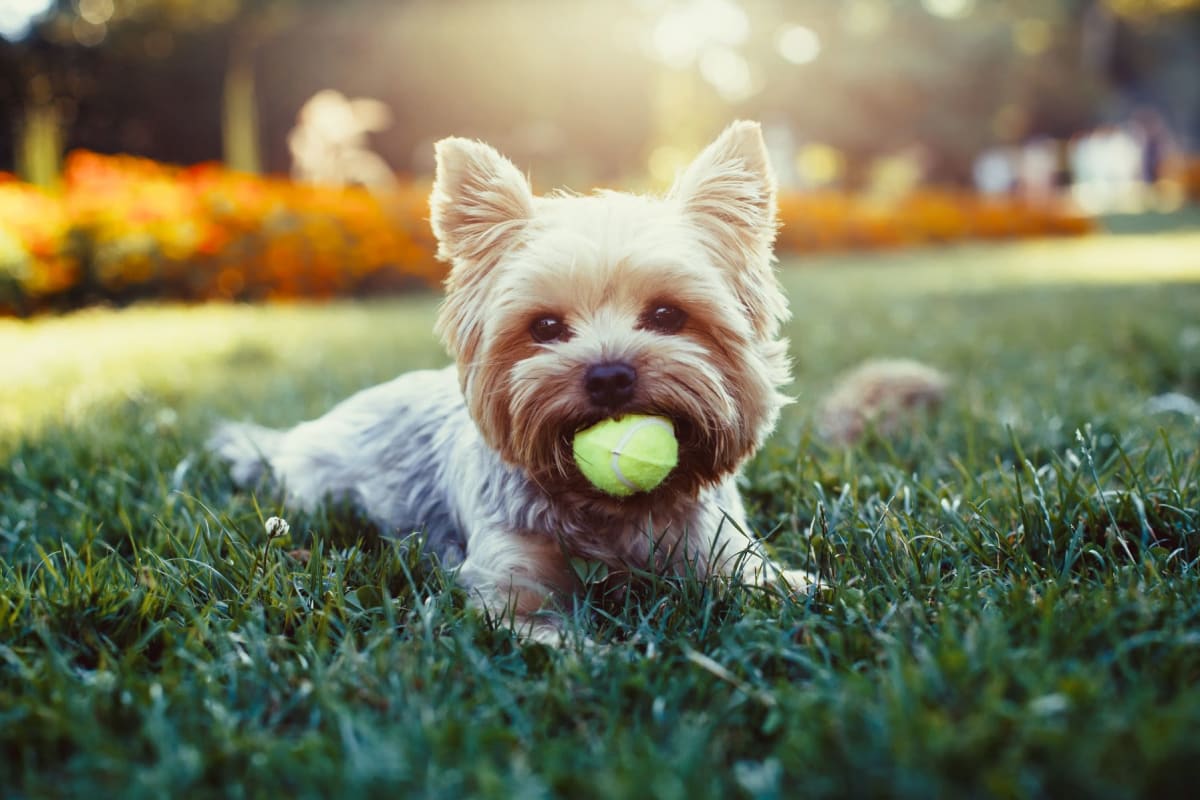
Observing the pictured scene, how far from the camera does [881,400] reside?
205 inches

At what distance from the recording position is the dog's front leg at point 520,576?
9.02 feet

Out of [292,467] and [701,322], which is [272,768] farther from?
[292,467]

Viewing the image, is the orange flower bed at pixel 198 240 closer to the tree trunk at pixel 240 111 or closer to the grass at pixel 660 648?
the grass at pixel 660 648

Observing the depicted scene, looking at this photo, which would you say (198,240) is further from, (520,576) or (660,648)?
(660,648)

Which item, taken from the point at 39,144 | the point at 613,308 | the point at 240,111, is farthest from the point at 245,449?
the point at 240,111

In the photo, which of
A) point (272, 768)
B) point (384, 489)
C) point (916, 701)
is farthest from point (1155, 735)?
point (384, 489)

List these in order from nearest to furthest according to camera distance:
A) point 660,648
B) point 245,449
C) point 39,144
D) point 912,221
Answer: point 660,648 → point 245,449 → point 39,144 → point 912,221

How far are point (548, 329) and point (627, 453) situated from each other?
60 centimetres

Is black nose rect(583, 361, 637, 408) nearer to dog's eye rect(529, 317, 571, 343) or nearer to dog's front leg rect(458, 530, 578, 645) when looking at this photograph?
dog's eye rect(529, 317, 571, 343)

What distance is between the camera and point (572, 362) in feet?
9.34

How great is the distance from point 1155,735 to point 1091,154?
97.9 metres

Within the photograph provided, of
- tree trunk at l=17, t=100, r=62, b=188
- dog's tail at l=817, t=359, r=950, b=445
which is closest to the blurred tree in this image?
tree trunk at l=17, t=100, r=62, b=188

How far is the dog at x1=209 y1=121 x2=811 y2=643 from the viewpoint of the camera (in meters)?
2.86

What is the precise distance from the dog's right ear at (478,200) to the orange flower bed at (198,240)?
8417mm
